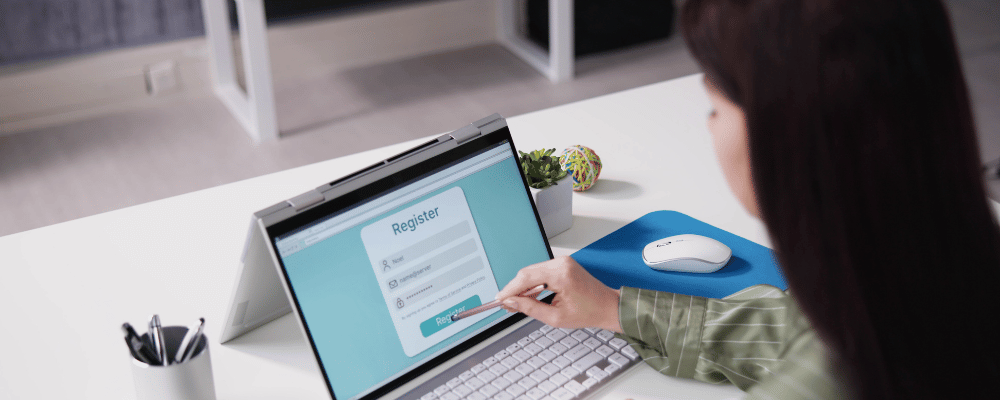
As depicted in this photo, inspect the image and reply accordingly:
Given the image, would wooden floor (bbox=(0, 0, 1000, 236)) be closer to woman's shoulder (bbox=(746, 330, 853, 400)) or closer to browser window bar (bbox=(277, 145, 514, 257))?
browser window bar (bbox=(277, 145, 514, 257))

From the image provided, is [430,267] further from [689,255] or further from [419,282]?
[689,255]

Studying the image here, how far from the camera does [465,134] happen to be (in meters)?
0.93

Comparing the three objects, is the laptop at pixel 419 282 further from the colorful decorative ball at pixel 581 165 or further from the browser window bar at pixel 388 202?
the colorful decorative ball at pixel 581 165

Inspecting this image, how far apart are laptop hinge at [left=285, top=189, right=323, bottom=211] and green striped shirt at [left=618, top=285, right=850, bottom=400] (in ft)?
1.13

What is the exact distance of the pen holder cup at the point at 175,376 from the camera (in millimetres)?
773

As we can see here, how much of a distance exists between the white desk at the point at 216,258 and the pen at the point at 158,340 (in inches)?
3.8

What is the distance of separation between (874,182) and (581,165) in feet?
2.32

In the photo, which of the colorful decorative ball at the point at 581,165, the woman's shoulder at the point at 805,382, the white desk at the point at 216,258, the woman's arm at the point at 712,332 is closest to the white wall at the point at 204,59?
the white desk at the point at 216,258

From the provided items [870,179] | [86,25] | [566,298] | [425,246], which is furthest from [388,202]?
[86,25]

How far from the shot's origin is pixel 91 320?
38.6 inches

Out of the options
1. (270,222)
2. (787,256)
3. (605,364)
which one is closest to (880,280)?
(787,256)

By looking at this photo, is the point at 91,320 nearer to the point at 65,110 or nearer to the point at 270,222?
the point at 270,222

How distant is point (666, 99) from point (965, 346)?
1060mm

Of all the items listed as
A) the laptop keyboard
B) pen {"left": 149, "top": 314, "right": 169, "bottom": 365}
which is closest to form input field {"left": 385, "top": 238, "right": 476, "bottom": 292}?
the laptop keyboard
